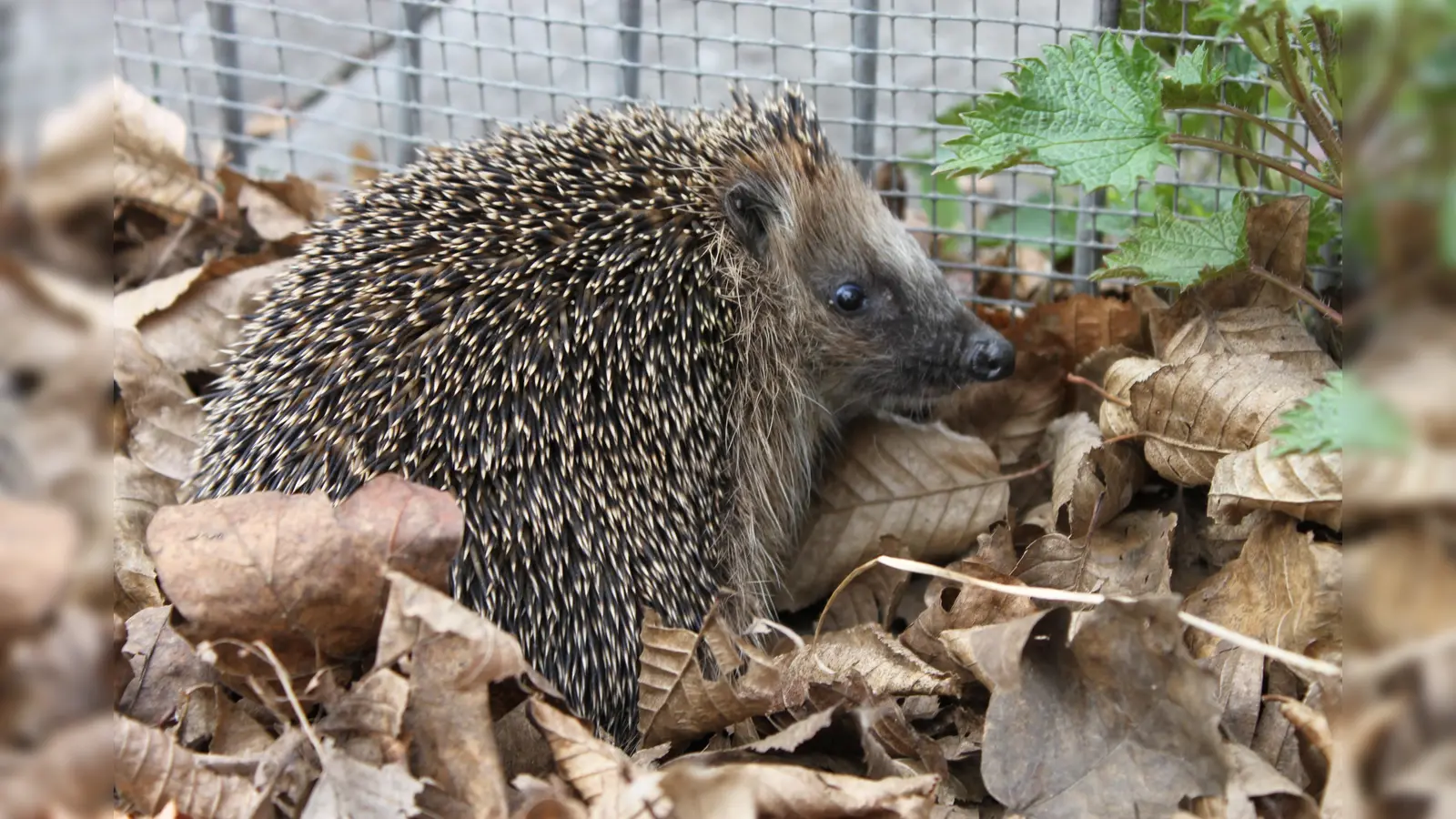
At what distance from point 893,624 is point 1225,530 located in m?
1.13

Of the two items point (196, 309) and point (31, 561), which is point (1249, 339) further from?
point (196, 309)

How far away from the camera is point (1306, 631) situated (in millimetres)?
3514

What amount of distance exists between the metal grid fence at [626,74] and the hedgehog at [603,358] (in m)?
0.63

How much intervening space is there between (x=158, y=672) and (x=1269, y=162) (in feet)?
11.9

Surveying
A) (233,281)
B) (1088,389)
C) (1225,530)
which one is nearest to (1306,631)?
(1225,530)

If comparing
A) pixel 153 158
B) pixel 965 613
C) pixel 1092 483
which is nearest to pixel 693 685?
pixel 965 613

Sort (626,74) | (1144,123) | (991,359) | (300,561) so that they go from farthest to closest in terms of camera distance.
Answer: (626,74) → (991,359) → (1144,123) → (300,561)

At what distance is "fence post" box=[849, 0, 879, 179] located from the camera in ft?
18.0

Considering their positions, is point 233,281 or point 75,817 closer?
point 75,817

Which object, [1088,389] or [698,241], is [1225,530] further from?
[698,241]

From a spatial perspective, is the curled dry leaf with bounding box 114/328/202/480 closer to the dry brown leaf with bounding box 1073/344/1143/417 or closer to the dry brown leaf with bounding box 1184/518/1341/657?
the dry brown leaf with bounding box 1073/344/1143/417

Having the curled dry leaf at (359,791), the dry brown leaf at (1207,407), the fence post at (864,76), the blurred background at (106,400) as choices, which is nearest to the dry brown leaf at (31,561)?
the blurred background at (106,400)

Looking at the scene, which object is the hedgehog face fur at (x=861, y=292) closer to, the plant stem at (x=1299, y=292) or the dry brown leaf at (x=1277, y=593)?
the plant stem at (x=1299, y=292)

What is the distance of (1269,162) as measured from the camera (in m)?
4.29
